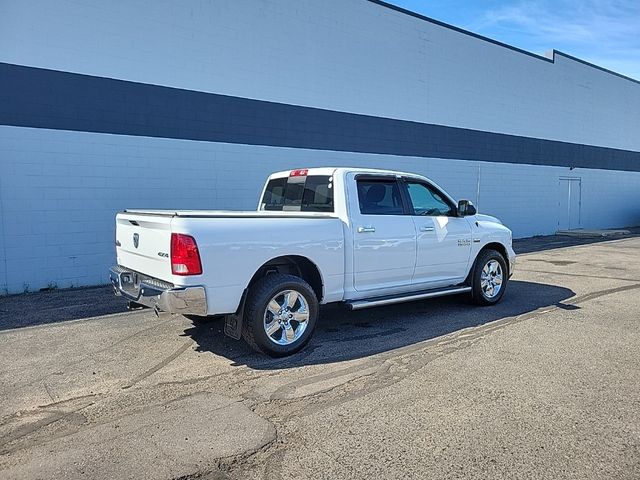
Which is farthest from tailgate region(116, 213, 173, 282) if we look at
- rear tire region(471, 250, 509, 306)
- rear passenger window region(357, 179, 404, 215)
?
rear tire region(471, 250, 509, 306)

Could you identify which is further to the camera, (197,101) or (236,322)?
(197,101)

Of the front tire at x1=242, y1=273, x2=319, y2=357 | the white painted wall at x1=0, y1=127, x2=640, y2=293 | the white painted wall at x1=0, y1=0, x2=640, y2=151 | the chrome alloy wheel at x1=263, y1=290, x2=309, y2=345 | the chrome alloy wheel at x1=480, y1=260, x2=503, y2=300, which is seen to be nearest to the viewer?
the front tire at x1=242, y1=273, x2=319, y2=357

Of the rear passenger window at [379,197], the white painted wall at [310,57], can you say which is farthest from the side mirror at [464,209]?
the white painted wall at [310,57]

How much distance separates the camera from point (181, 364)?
501 cm

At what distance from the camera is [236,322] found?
198 inches

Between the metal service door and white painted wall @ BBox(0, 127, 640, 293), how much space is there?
12973 mm

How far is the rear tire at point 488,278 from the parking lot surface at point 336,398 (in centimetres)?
31

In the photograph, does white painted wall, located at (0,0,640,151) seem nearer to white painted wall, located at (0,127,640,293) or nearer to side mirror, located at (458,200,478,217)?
white painted wall, located at (0,127,640,293)

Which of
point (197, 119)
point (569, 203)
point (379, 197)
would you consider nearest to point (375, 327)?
point (379, 197)

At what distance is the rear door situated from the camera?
5.87 meters

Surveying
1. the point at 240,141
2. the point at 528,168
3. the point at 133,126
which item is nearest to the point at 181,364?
the point at 133,126

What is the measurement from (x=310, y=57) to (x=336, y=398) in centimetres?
1046

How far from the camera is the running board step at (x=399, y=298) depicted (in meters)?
5.79

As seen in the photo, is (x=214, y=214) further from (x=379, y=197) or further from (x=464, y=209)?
(x=464, y=209)
